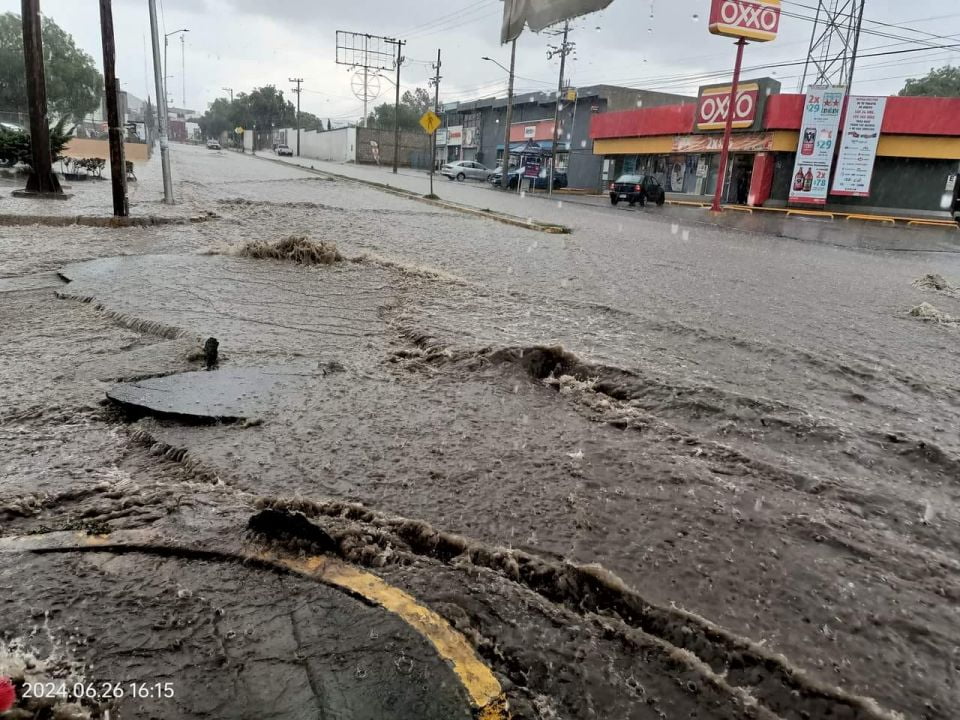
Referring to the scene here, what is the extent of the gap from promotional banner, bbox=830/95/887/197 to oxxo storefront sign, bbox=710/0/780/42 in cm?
569

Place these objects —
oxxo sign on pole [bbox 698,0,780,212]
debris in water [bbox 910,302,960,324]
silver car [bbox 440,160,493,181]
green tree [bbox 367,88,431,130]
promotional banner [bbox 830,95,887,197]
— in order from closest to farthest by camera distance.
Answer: debris in water [bbox 910,302,960,324]
oxxo sign on pole [bbox 698,0,780,212]
promotional banner [bbox 830,95,887,197]
silver car [bbox 440,160,493,181]
green tree [bbox 367,88,431,130]

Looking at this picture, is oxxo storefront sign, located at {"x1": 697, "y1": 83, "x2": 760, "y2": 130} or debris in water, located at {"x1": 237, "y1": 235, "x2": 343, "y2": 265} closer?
debris in water, located at {"x1": 237, "y1": 235, "x2": 343, "y2": 265}

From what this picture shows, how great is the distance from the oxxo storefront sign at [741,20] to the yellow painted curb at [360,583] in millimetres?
29895

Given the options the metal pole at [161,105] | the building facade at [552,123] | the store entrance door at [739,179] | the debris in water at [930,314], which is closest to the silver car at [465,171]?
the building facade at [552,123]

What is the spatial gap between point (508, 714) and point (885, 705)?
1092 millimetres

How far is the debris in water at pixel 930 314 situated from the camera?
758 cm

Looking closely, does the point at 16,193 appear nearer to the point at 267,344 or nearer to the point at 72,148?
the point at 267,344

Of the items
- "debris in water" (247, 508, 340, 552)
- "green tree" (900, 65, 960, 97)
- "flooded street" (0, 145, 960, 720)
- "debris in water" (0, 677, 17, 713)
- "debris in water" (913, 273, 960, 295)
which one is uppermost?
"green tree" (900, 65, 960, 97)

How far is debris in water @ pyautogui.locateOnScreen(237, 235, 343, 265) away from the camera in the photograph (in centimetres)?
884

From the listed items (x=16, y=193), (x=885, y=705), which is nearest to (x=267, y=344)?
(x=885, y=705)

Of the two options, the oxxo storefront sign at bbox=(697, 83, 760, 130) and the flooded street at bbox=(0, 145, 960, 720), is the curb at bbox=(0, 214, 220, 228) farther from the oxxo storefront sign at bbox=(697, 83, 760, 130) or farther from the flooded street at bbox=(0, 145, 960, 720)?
the oxxo storefront sign at bbox=(697, 83, 760, 130)

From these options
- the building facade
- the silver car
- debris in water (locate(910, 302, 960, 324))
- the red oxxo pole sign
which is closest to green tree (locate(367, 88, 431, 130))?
the building facade

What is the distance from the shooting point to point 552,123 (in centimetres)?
5184

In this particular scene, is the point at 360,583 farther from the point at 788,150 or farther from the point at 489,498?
the point at 788,150
